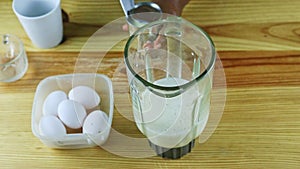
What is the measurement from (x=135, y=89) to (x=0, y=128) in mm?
315

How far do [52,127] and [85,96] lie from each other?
9 cm

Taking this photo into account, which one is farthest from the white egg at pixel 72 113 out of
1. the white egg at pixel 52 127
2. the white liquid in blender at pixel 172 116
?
the white liquid in blender at pixel 172 116

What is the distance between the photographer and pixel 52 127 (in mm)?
977

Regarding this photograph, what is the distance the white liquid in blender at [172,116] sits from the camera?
2.81ft

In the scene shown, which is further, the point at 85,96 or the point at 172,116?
the point at 85,96

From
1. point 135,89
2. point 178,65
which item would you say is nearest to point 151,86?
point 135,89

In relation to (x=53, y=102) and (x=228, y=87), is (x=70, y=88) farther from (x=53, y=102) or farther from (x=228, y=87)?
(x=228, y=87)

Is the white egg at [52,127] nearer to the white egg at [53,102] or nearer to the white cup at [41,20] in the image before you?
the white egg at [53,102]

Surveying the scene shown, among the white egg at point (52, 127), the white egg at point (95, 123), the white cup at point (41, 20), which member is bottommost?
the white egg at point (52, 127)

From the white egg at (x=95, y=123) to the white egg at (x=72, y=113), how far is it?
0.02 meters

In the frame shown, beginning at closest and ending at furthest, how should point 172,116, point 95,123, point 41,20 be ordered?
point 172,116 < point 95,123 < point 41,20

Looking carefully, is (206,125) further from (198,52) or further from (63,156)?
(63,156)

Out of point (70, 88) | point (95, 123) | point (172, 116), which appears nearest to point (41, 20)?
point (70, 88)

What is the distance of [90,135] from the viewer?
0.96m
